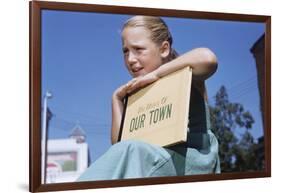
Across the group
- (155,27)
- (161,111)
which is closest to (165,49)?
(155,27)

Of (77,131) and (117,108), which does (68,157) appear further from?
(117,108)

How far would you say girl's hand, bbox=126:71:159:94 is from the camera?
2.78m

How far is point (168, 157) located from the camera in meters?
2.79

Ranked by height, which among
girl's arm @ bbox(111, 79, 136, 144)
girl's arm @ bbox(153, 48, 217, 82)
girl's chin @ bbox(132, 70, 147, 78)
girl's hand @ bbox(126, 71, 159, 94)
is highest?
girl's arm @ bbox(153, 48, 217, 82)

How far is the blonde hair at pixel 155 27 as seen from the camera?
2.76 metres

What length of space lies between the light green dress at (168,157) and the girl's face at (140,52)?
0.29 meters

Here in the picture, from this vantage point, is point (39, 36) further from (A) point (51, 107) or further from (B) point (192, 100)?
(B) point (192, 100)

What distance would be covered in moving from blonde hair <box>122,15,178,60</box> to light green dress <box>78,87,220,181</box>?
314 millimetres

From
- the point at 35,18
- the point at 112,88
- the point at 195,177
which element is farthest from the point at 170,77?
the point at 35,18

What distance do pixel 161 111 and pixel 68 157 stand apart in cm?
57

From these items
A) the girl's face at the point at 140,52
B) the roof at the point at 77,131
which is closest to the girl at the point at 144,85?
the girl's face at the point at 140,52

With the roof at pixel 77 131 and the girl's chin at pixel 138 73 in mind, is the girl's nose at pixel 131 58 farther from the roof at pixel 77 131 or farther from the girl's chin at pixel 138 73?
the roof at pixel 77 131

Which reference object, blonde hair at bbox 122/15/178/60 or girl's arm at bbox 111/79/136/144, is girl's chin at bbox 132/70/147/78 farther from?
blonde hair at bbox 122/15/178/60

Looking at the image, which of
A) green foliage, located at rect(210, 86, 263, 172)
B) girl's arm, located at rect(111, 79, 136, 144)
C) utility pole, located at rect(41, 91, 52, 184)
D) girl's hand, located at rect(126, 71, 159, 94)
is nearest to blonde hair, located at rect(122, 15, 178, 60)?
girl's hand, located at rect(126, 71, 159, 94)
